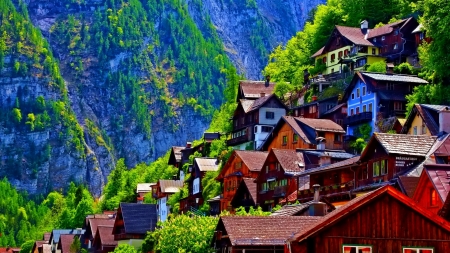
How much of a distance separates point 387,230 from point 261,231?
10022 millimetres

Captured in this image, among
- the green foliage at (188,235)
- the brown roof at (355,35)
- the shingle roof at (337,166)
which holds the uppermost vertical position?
the brown roof at (355,35)

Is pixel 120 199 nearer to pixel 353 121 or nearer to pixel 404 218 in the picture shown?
pixel 353 121

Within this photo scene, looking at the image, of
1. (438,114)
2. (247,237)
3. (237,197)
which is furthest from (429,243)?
(237,197)

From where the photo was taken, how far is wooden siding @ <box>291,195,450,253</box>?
41344 mm

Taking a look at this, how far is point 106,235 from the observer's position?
115250 millimetres

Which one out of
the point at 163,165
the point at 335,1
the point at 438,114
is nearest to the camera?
the point at 438,114

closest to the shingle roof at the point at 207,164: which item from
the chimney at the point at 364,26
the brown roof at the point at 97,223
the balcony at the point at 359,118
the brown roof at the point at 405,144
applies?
the brown roof at the point at 97,223

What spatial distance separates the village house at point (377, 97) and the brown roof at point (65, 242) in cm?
4293

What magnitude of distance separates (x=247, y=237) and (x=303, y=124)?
51.2 m

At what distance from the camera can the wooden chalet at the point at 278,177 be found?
281ft

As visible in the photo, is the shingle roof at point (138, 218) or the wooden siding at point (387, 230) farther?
the shingle roof at point (138, 218)

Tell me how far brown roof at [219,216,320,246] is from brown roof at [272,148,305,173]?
3486cm

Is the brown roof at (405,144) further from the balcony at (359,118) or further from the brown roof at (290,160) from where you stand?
the balcony at (359,118)

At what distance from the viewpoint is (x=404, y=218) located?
41906 mm
